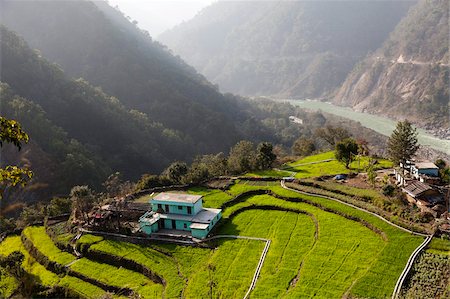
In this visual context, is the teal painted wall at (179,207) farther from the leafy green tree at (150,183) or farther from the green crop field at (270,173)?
the green crop field at (270,173)

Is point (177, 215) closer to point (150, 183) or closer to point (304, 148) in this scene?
point (150, 183)

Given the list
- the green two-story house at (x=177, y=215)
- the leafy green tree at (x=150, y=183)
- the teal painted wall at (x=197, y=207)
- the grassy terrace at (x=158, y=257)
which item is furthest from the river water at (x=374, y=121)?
the grassy terrace at (x=158, y=257)

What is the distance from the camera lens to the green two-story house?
3406 cm

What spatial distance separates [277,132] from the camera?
117 meters

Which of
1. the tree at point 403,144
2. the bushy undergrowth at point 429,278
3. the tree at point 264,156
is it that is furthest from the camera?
the tree at point 264,156

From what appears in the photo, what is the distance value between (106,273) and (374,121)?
371 ft

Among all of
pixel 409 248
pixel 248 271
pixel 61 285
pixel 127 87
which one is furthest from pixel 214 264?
pixel 127 87

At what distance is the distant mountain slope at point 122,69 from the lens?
104188mm

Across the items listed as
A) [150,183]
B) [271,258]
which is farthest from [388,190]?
[150,183]

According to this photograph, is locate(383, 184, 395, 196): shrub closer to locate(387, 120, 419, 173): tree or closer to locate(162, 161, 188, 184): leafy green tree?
locate(387, 120, 419, 173): tree

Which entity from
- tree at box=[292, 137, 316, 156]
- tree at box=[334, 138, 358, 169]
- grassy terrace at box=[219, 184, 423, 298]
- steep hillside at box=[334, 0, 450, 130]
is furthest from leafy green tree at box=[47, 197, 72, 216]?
steep hillside at box=[334, 0, 450, 130]

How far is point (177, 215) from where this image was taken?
1395 inches

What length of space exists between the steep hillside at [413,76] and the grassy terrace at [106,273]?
98.8 m

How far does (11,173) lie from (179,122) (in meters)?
93.3
